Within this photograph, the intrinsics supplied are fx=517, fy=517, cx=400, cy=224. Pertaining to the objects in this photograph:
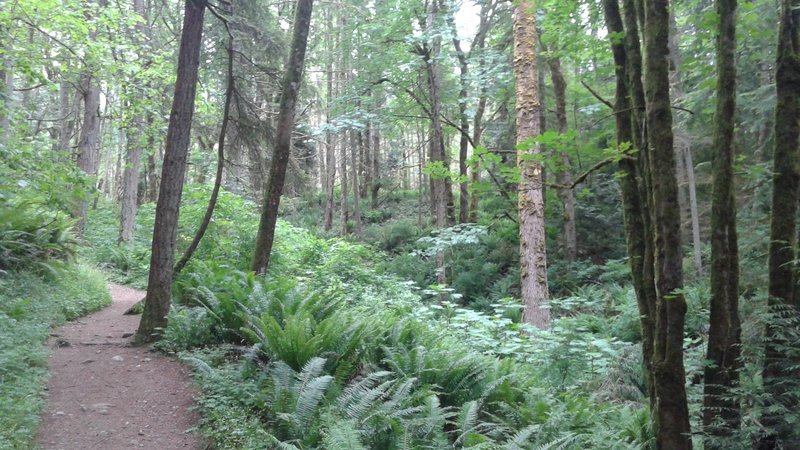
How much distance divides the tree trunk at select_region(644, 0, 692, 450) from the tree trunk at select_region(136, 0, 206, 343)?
20.2 ft

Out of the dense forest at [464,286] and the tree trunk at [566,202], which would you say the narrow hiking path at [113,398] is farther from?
the tree trunk at [566,202]

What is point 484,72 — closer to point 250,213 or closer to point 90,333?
point 250,213

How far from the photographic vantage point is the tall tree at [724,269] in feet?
12.9

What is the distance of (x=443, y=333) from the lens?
7371 mm

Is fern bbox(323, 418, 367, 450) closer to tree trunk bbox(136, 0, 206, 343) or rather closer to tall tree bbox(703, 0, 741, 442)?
tall tree bbox(703, 0, 741, 442)

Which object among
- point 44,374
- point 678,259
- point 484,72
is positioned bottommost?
point 44,374

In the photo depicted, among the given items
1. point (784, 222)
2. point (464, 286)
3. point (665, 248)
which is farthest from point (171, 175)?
point (464, 286)

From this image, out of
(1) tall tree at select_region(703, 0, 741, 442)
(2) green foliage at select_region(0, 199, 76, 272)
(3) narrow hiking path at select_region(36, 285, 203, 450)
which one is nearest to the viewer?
(1) tall tree at select_region(703, 0, 741, 442)

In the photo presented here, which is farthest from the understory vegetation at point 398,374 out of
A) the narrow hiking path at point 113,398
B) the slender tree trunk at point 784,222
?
the narrow hiking path at point 113,398

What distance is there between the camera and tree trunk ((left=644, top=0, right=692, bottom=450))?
361 centimetres

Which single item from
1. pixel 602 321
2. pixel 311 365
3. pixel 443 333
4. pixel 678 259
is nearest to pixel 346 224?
pixel 602 321

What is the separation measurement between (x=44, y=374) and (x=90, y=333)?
2.47m

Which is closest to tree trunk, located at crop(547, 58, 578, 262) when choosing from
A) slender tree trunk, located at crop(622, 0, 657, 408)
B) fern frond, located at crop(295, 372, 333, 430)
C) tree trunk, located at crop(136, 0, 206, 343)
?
tree trunk, located at crop(136, 0, 206, 343)

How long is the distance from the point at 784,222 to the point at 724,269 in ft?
3.15
